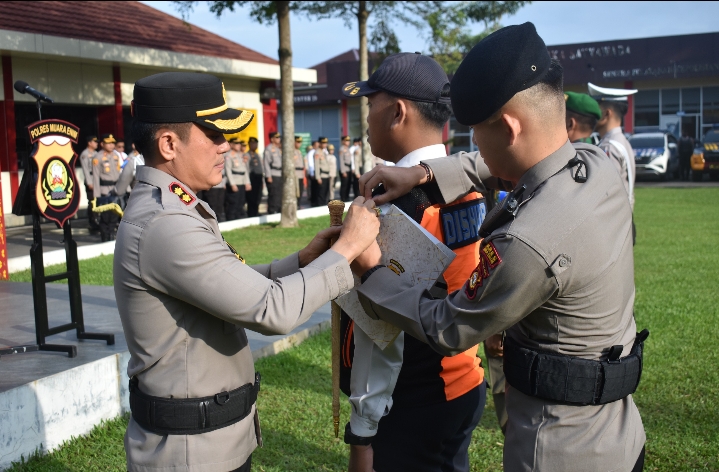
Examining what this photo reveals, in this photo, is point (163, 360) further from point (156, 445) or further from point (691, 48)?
point (691, 48)

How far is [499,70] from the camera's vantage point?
1.83 meters

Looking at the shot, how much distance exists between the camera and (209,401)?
6.95ft

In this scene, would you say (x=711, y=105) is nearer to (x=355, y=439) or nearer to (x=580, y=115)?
(x=580, y=115)

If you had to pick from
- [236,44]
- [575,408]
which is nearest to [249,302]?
[575,408]

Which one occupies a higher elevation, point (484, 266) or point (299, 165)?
point (299, 165)

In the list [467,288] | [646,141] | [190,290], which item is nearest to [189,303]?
[190,290]

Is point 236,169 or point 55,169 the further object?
point 236,169

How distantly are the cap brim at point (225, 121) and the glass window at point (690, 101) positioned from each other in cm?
3516

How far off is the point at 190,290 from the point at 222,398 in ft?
1.30

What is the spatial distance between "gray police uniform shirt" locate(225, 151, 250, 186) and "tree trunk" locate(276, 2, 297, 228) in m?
3.22

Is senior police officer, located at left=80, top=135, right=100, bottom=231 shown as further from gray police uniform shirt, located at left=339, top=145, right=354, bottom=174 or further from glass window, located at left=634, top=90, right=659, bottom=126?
glass window, located at left=634, top=90, right=659, bottom=126

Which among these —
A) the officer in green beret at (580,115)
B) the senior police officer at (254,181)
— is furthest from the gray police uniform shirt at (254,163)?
the officer in green beret at (580,115)

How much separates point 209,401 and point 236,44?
22552mm

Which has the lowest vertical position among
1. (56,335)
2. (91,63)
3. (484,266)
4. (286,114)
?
(56,335)
